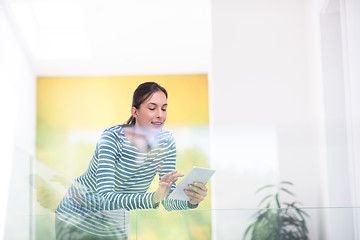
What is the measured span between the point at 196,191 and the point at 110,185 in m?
0.37

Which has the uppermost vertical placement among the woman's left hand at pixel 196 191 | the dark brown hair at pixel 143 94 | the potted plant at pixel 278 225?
the dark brown hair at pixel 143 94

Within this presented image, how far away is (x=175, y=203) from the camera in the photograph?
2238 millimetres

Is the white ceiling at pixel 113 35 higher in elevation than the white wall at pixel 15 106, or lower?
higher

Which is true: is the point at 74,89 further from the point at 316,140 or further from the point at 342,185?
the point at 342,185

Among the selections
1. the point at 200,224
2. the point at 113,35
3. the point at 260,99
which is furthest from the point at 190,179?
the point at 113,35

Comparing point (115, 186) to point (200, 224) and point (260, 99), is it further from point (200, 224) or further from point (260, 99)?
point (260, 99)

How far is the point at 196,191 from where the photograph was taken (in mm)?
2184

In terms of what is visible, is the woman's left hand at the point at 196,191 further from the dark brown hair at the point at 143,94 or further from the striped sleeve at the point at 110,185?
the dark brown hair at the point at 143,94

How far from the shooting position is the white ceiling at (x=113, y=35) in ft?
14.6

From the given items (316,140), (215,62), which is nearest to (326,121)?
(316,140)

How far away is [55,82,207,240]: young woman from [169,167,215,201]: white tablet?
0.09 ft

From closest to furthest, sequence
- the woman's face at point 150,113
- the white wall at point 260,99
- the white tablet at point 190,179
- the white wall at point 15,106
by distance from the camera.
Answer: the white tablet at point 190,179 < the woman's face at point 150,113 < the white wall at point 260,99 < the white wall at point 15,106

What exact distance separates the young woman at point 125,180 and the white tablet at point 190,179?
1.0 inches

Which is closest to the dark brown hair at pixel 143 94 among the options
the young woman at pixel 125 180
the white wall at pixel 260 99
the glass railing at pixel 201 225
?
the young woman at pixel 125 180
